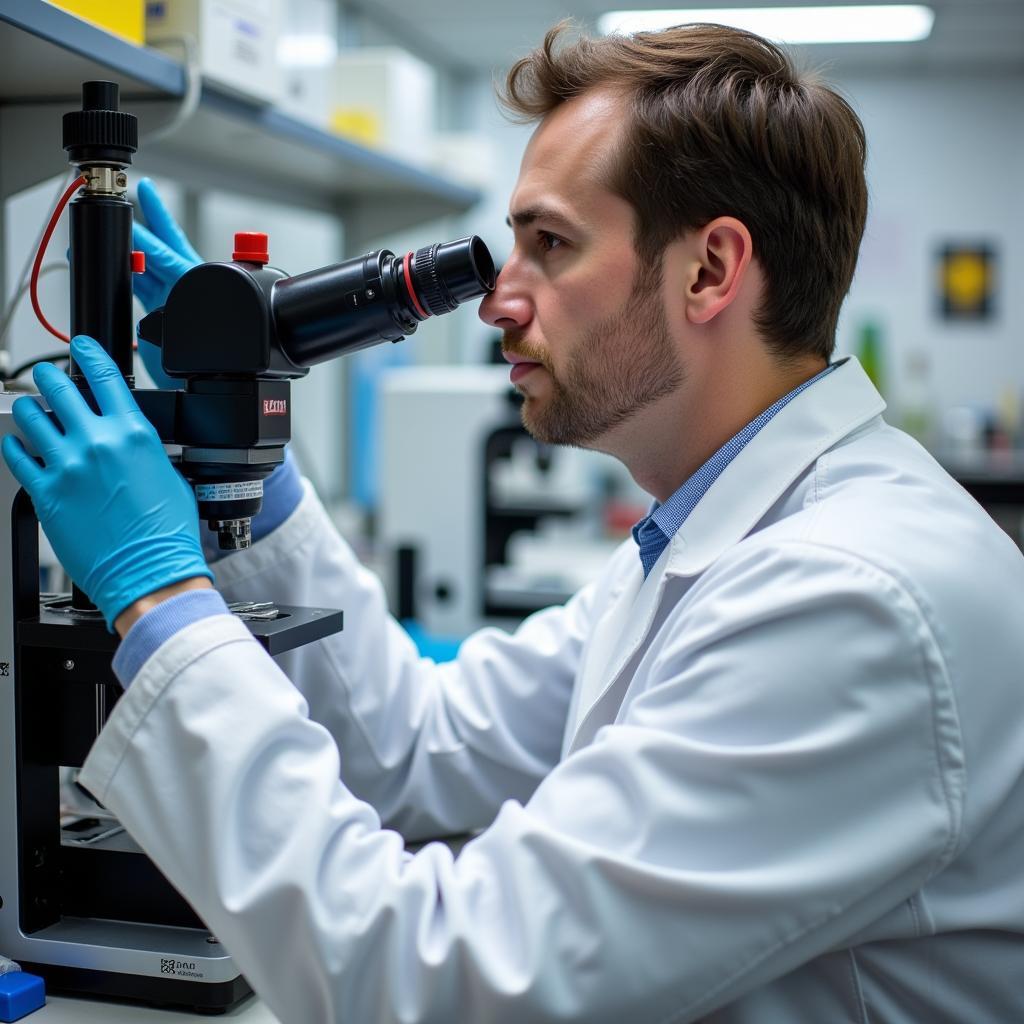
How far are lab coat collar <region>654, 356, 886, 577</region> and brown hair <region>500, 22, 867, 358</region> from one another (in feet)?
0.37

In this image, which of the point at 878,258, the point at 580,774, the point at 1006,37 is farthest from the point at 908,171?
the point at 580,774

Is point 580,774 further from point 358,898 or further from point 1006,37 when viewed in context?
point 1006,37

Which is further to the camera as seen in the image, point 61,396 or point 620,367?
point 620,367

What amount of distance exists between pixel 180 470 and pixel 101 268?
6.9 inches

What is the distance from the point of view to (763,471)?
3.32 ft

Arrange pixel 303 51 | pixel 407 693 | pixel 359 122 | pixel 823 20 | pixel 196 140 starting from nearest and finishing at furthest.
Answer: pixel 407 693, pixel 196 140, pixel 303 51, pixel 359 122, pixel 823 20

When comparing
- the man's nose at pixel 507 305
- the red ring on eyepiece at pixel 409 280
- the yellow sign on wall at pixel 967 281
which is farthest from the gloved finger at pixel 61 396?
the yellow sign on wall at pixel 967 281

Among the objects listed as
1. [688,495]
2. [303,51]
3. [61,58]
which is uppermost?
[303,51]

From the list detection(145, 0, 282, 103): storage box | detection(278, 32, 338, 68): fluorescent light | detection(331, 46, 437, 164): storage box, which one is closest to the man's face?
detection(145, 0, 282, 103): storage box

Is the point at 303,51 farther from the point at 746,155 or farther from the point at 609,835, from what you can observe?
the point at 609,835

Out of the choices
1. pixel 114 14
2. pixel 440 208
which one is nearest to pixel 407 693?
pixel 114 14

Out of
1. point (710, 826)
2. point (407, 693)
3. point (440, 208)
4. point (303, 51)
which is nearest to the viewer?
point (710, 826)

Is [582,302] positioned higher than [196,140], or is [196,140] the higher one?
[196,140]

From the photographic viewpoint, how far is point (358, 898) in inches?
31.0
